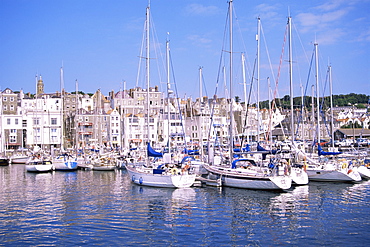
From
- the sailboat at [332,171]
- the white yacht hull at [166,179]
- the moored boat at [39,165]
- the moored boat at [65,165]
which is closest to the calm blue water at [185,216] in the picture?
the white yacht hull at [166,179]

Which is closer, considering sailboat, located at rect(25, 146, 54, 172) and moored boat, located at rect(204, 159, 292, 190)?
moored boat, located at rect(204, 159, 292, 190)

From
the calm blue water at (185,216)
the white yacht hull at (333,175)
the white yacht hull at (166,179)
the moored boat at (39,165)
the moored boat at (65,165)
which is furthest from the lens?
the moored boat at (65,165)

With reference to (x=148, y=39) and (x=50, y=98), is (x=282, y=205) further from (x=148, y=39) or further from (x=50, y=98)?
(x=50, y=98)

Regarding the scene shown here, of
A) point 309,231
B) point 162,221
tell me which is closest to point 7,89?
point 162,221

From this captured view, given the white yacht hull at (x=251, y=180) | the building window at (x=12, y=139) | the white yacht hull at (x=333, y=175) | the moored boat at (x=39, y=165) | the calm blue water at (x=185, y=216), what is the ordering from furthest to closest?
1. the building window at (x=12, y=139)
2. the moored boat at (x=39, y=165)
3. the white yacht hull at (x=333, y=175)
4. the white yacht hull at (x=251, y=180)
5. the calm blue water at (x=185, y=216)

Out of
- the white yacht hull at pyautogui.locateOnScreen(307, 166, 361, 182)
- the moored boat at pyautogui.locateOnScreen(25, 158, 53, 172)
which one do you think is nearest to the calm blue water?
the white yacht hull at pyautogui.locateOnScreen(307, 166, 361, 182)

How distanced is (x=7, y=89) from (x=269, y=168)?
2921 inches

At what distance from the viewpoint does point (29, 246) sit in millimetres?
19328

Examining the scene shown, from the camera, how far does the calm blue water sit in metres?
20.0

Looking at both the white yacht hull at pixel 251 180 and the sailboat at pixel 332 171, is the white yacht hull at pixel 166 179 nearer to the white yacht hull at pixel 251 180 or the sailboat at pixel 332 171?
the white yacht hull at pixel 251 180

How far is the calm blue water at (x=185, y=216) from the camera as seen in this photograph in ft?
65.8

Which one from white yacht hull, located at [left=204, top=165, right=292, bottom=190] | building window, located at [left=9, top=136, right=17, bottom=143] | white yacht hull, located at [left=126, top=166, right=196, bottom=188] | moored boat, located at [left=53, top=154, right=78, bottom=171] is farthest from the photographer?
building window, located at [left=9, top=136, right=17, bottom=143]

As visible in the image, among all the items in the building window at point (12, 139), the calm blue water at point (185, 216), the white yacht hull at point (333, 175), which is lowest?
the calm blue water at point (185, 216)

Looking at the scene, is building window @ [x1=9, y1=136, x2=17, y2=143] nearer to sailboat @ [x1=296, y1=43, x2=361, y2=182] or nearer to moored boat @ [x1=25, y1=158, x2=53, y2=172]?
moored boat @ [x1=25, y1=158, x2=53, y2=172]
